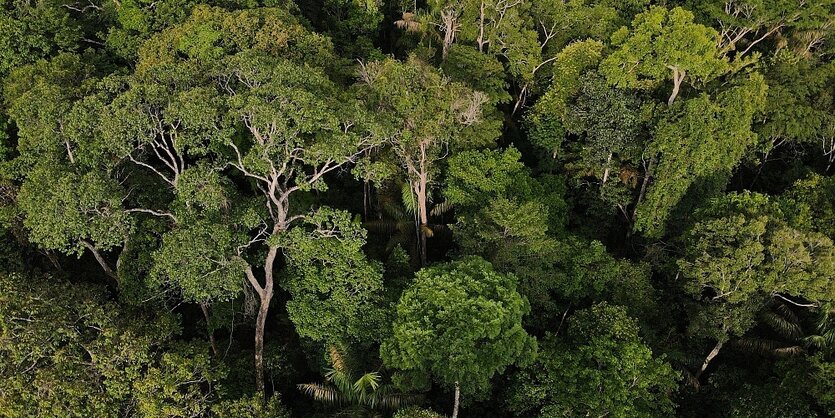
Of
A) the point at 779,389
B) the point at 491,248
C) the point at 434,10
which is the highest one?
the point at 434,10

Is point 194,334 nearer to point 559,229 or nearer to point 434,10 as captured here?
point 559,229

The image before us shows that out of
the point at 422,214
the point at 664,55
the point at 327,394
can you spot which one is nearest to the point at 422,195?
the point at 422,214

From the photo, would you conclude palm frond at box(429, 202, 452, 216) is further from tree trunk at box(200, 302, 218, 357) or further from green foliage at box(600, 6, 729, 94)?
tree trunk at box(200, 302, 218, 357)

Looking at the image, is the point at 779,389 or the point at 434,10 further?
the point at 434,10

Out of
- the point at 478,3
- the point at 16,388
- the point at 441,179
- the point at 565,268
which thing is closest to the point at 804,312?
the point at 565,268

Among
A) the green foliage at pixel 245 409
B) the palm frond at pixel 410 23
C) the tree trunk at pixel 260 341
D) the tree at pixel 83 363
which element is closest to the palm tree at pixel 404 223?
the tree trunk at pixel 260 341
